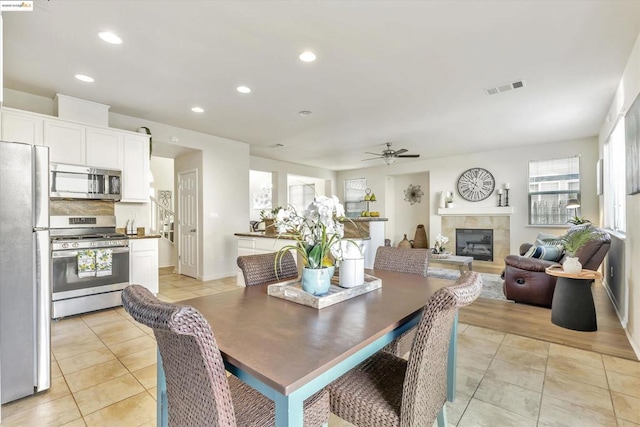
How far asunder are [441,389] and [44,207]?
2511mm

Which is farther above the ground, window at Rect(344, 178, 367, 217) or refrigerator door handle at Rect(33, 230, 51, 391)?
window at Rect(344, 178, 367, 217)

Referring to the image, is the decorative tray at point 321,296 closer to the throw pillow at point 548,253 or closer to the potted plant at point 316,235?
the potted plant at point 316,235

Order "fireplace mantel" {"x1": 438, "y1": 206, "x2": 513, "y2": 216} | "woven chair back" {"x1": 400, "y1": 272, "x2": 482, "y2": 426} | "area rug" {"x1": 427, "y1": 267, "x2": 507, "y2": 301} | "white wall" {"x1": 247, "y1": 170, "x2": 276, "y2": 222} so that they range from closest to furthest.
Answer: "woven chair back" {"x1": 400, "y1": 272, "x2": 482, "y2": 426} → "area rug" {"x1": 427, "y1": 267, "x2": 507, "y2": 301} → "fireplace mantel" {"x1": 438, "y1": 206, "x2": 513, "y2": 216} → "white wall" {"x1": 247, "y1": 170, "x2": 276, "y2": 222}

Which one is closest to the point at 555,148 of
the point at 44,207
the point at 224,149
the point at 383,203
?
the point at 383,203

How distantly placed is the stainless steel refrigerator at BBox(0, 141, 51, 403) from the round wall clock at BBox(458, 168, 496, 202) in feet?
23.9

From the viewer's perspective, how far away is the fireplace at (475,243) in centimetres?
683

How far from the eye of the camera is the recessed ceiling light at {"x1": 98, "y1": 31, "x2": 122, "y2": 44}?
2350 mm

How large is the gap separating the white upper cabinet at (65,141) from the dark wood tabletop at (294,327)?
10.6ft

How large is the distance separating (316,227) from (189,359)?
807 millimetres

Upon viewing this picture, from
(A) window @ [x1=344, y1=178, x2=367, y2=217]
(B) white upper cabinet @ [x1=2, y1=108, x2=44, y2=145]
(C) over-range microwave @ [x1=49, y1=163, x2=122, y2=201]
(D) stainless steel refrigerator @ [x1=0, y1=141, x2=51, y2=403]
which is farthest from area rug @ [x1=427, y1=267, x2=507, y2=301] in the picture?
(B) white upper cabinet @ [x1=2, y1=108, x2=44, y2=145]

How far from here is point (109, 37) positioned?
240 cm

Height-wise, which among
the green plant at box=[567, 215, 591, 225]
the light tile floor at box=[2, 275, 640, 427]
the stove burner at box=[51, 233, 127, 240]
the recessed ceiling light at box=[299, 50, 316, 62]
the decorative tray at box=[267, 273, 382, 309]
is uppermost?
the recessed ceiling light at box=[299, 50, 316, 62]

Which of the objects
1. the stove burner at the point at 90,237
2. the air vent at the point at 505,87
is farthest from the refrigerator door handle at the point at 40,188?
the air vent at the point at 505,87

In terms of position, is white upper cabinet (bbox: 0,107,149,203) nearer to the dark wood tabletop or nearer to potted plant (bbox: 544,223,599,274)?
the dark wood tabletop
